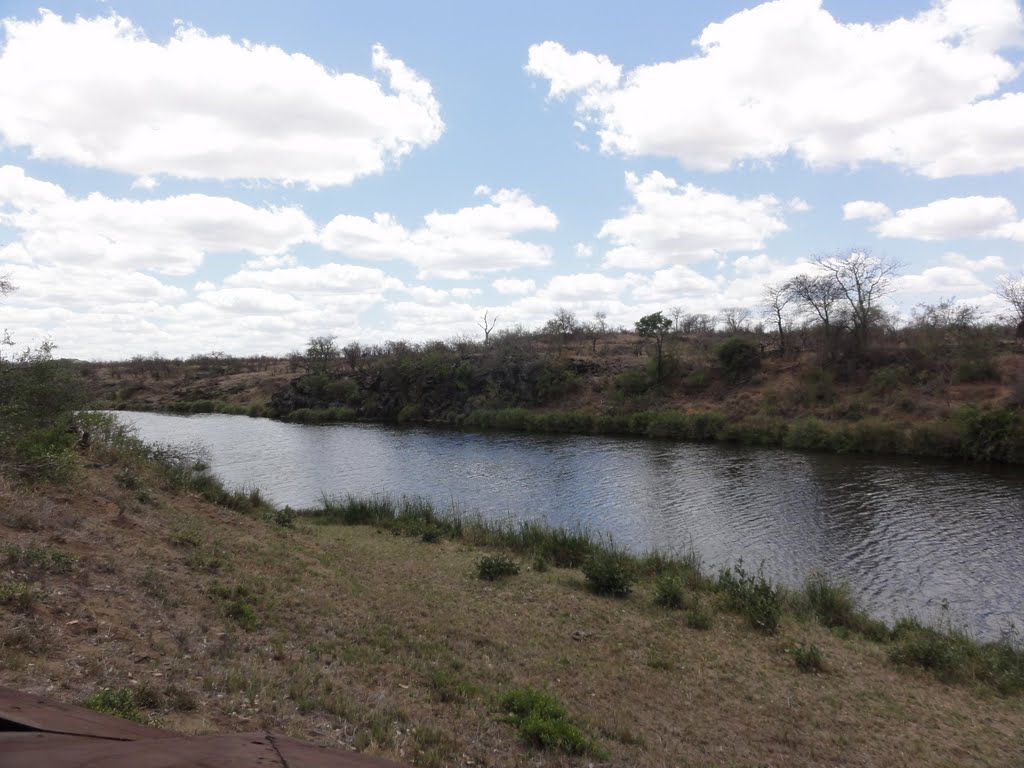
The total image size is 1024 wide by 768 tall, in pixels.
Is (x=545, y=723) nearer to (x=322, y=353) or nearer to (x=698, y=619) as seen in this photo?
(x=698, y=619)

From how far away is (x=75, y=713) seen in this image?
229cm

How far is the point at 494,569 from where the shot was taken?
14914 mm

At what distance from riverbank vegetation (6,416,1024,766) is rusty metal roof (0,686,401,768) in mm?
3872

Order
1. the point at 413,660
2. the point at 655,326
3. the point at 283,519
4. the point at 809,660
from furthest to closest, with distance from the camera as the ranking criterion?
the point at 655,326
the point at 283,519
the point at 809,660
the point at 413,660

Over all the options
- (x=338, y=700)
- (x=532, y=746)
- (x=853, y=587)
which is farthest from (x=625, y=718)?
(x=853, y=587)

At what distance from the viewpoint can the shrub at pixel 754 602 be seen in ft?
42.2

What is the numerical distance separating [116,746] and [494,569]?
44.0ft

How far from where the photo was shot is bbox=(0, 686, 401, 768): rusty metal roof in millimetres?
1754

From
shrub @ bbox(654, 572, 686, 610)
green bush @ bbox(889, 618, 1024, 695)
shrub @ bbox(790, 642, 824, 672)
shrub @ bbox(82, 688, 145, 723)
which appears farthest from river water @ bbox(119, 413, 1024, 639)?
shrub @ bbox(82, 688, 145, 723)

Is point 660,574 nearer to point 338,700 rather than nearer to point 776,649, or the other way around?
point 776,649

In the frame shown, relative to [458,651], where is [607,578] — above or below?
below

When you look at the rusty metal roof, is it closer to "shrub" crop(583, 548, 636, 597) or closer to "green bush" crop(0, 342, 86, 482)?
"shrub" crop(583, 548, 636, 597)

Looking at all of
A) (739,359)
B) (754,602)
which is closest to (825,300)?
(739,359)

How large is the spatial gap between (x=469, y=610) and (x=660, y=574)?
6497 millimetres
